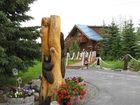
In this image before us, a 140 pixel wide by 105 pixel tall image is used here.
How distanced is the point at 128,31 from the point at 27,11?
755 inches

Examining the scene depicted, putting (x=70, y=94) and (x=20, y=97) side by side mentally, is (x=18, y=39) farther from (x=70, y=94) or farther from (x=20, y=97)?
(x=70, y=94)

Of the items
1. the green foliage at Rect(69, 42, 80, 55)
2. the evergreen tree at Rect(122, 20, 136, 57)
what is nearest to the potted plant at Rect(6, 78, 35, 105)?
the evergreen tree at Rect(122, 20, 136, 57)

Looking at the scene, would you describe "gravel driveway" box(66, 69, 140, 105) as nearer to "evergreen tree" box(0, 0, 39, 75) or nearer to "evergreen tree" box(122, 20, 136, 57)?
"evergreen tree" box(0, 0, 39, 75)

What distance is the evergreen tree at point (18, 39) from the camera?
48.7 feet

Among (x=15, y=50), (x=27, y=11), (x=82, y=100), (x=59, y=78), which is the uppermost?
(x=27, y=11)

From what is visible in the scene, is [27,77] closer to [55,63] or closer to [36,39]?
[36,39]

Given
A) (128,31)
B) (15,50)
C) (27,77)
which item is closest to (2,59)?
(15,50)

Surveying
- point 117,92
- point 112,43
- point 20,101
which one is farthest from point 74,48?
point 20,101

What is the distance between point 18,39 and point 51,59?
377cm

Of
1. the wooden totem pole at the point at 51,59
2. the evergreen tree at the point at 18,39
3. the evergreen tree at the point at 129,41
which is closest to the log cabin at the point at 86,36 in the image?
the evergreen tree at the point at 129,41

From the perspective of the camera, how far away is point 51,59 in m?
12.9

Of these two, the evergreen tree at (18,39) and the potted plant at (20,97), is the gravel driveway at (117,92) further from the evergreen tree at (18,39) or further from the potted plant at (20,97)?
the evergreen tree at (18,39)

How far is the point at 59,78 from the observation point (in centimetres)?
1301

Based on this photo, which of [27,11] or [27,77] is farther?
[27,77]
